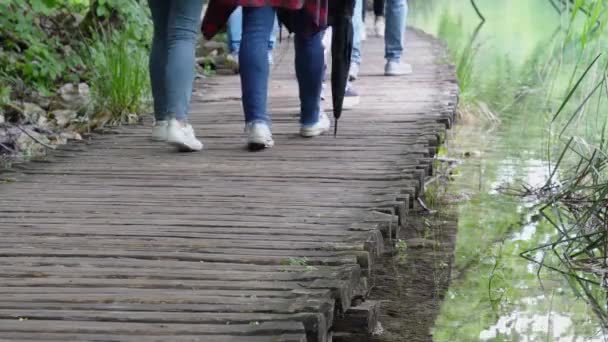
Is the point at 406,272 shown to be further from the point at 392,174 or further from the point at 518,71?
the point at 518,71

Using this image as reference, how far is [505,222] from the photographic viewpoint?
17.3 ft

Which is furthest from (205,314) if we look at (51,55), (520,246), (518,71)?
(518,71)

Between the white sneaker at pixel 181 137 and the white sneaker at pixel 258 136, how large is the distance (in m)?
0.22

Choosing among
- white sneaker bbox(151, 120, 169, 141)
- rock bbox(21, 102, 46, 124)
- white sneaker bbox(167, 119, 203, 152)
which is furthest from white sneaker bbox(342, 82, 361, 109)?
rock bbox(21, 102, 46, 124)

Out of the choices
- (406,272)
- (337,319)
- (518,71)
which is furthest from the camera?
(518,71)

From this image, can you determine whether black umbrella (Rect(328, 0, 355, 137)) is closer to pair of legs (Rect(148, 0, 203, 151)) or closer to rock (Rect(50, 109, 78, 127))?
pair of legs (Rect(148, 0, 203, 151))

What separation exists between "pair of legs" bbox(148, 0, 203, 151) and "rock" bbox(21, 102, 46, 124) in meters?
2.57

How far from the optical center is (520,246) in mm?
4836

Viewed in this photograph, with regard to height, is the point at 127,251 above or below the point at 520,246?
above

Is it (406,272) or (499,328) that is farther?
(406,272)

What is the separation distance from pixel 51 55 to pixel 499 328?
14.5 ft

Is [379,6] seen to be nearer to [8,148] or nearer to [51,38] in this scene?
[8,148]

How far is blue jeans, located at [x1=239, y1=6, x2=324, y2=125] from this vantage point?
3988 millimetres

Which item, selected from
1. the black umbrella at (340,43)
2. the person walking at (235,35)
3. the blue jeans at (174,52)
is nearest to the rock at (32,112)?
the person walking at (235,35)
